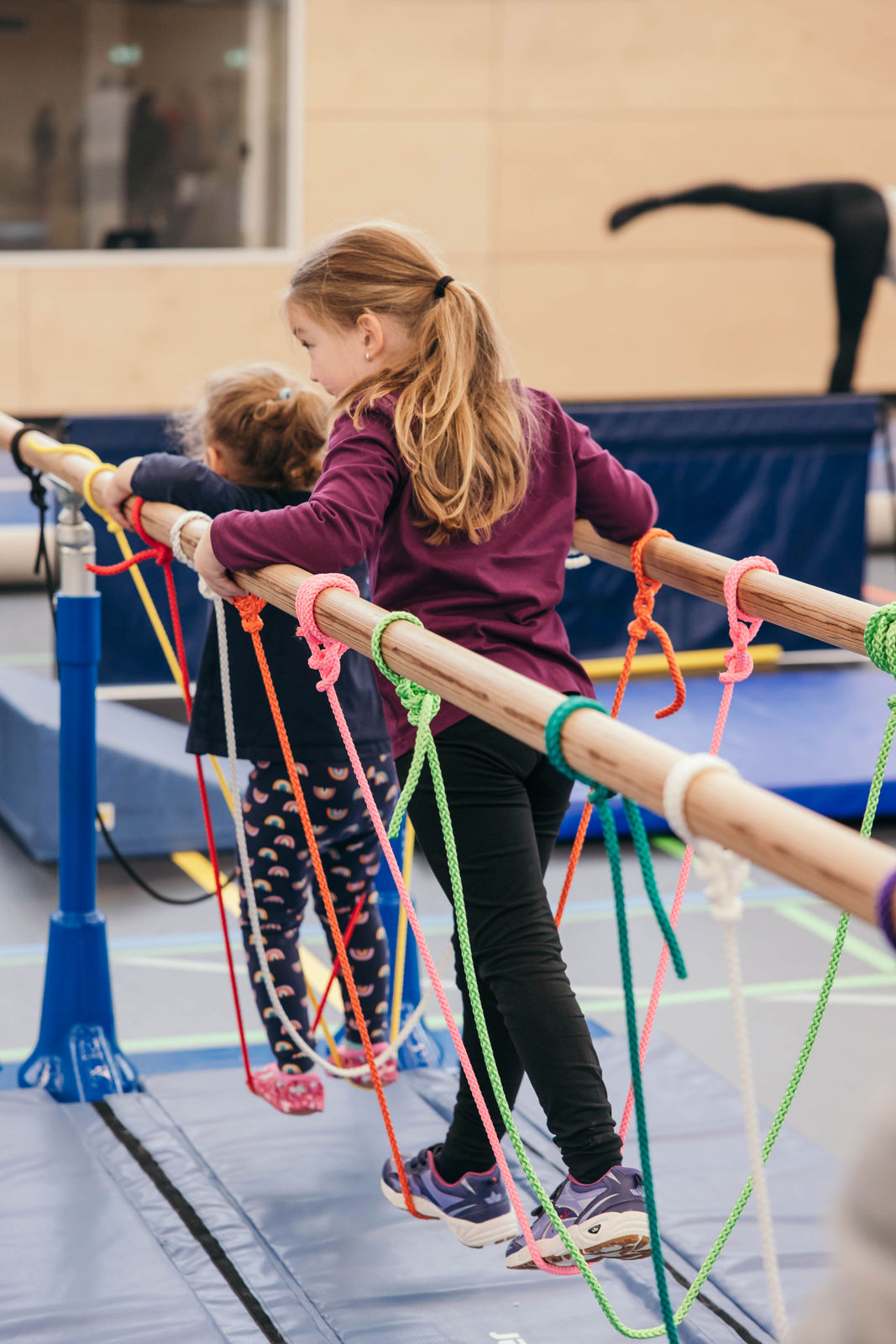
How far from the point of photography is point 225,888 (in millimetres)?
3557

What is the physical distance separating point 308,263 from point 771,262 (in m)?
7.52

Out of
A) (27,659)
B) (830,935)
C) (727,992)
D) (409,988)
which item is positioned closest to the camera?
(409,988)

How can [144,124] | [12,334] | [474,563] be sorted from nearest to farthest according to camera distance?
[474,563]
[12,334]
[144,124]

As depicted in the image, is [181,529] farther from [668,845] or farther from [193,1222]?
[668,845]

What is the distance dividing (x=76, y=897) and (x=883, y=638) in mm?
1389

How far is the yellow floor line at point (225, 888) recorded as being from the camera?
3057 mm

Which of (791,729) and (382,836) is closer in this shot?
(382,836)

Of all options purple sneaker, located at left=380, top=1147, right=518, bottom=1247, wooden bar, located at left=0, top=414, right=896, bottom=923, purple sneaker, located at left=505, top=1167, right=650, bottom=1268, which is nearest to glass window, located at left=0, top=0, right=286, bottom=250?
wooden bar, located at left=0, top=414, right=896, bottom=923

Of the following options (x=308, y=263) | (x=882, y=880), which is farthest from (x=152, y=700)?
(x=882, y=880)

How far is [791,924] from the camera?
336 cm

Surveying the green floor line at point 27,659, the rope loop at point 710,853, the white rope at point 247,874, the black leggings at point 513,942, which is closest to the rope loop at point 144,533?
the white rope at point 247,874

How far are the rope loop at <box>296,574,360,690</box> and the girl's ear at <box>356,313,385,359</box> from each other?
0.29m

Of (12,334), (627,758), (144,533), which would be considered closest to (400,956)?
(144,533)

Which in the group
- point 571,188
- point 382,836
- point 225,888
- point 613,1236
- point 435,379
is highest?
point 571,188
